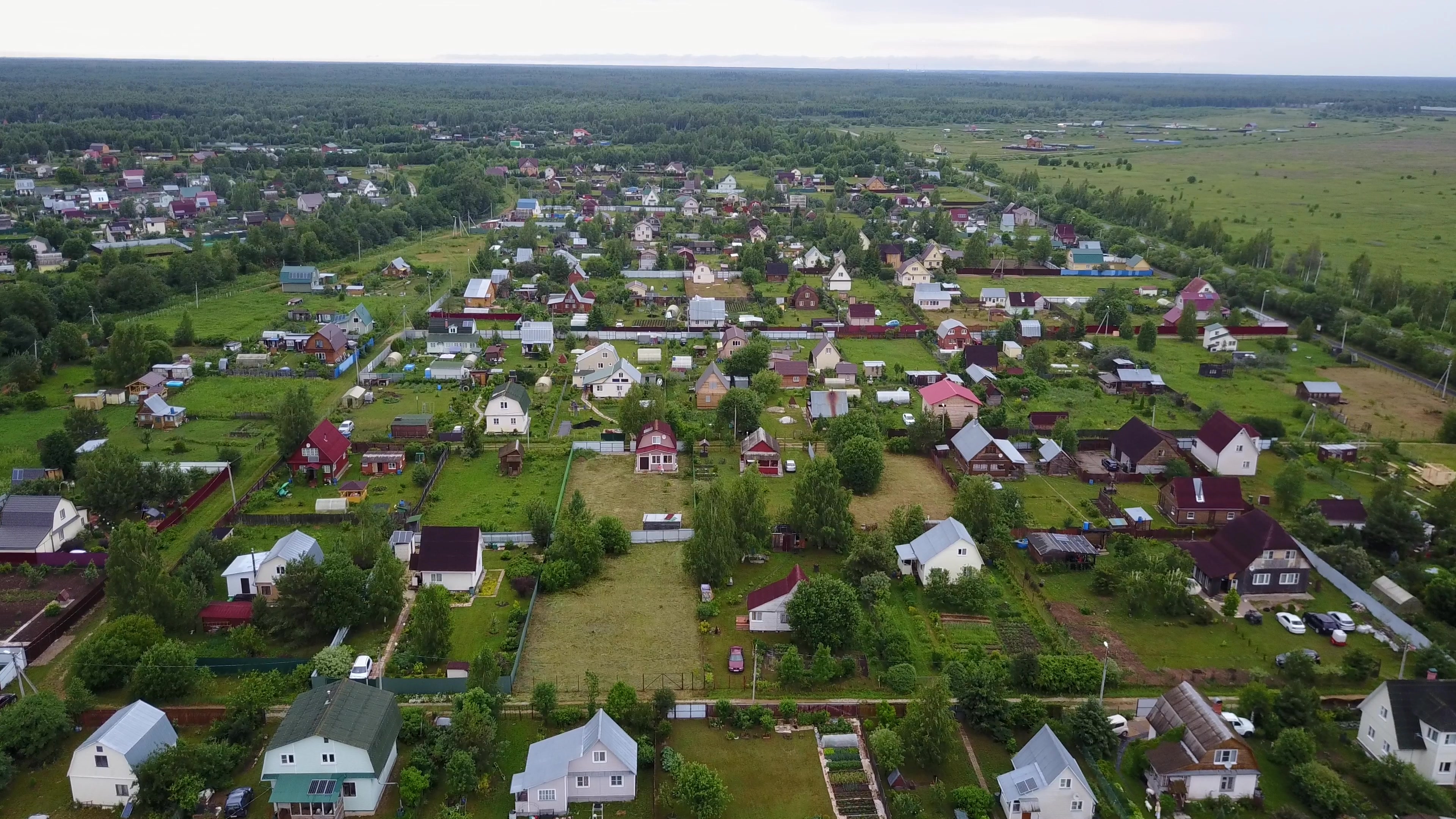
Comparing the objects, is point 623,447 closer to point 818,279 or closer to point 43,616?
point 43,616

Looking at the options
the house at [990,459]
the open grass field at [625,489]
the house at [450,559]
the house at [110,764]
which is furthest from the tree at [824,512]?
the house at [110,764]

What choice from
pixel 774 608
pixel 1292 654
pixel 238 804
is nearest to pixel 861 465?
pixel 774 608

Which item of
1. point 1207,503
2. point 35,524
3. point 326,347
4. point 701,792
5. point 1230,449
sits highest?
point 1230,449

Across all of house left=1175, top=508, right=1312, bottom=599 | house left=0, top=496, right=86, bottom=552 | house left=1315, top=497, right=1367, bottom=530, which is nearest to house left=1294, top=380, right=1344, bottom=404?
house left=1315, top=497, right=1367, bottom=530

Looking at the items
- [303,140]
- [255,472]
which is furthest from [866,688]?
[303,140]

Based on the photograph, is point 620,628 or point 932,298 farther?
point 932,298

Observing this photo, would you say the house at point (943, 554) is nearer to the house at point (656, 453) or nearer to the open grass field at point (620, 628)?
the open grass field at point (620, 628)

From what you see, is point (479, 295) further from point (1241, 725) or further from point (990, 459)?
point (1241, 725)
